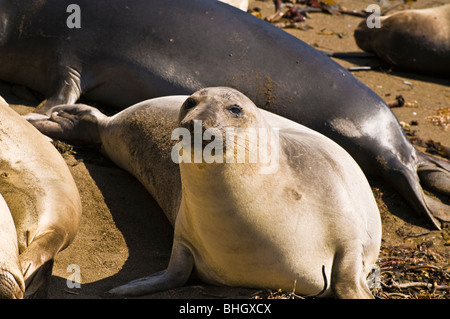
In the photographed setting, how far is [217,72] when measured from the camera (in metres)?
5.00

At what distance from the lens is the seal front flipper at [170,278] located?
3.28 m

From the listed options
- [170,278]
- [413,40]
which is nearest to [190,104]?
[170,278]

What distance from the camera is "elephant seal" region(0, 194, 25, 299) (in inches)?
109

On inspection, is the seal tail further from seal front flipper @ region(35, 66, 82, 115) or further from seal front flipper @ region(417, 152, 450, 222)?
seal front flipper @ region(417, 152, 450, 222)

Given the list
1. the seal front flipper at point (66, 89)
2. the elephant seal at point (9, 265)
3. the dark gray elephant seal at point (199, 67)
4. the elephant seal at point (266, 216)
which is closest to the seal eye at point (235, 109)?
the elephant seal at point (266, 216)

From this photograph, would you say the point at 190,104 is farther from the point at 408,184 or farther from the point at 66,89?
the point at 66,89

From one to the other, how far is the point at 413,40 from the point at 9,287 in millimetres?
5410

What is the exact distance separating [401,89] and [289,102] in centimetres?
196

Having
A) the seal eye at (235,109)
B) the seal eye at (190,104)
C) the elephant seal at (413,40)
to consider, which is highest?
the seal eye at (235,109)

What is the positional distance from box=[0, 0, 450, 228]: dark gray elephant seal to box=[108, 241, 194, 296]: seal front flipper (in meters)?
1.78

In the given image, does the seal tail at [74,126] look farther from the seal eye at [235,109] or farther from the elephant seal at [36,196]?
the seal eye at [235,109]

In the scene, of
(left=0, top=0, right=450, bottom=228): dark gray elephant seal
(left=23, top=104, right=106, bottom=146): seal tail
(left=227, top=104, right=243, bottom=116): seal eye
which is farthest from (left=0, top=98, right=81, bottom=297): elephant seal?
(left=0, top=0, right=450, bottom=228): dark gray elephant seal
